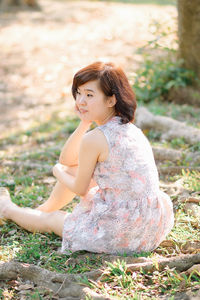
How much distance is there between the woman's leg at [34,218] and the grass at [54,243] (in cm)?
6

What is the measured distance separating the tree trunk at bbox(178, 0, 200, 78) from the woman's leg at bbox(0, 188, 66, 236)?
3.36 m

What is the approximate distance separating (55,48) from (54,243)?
6786 millimetres

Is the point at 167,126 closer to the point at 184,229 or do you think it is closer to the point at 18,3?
the point at 184,229

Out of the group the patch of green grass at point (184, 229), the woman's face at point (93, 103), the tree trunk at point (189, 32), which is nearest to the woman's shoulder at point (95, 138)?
the woman's face at point (93, 103)

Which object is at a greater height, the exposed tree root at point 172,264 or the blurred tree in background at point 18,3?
the blurred tree in background at point 18,3

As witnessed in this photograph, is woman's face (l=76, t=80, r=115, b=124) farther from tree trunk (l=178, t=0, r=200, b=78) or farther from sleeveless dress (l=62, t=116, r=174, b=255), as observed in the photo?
tree trunk (l=178, t=0, r=200, b=78)

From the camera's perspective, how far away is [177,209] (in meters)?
3.38

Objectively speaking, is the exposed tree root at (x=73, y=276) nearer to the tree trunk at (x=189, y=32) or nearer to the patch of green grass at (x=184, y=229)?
the patch of green grass at (x=184, y=229)

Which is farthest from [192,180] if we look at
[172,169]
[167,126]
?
[167,126]

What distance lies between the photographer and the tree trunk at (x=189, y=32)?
5461 millimetres

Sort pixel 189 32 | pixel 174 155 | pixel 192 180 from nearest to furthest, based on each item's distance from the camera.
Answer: pixel 192 180 → pixel 174 155 → pixel 189 32

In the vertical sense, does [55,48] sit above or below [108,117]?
below

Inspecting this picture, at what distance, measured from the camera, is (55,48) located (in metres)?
9.25

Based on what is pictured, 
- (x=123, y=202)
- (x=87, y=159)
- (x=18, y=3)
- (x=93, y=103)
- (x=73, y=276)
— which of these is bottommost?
(x=73, y=276)
